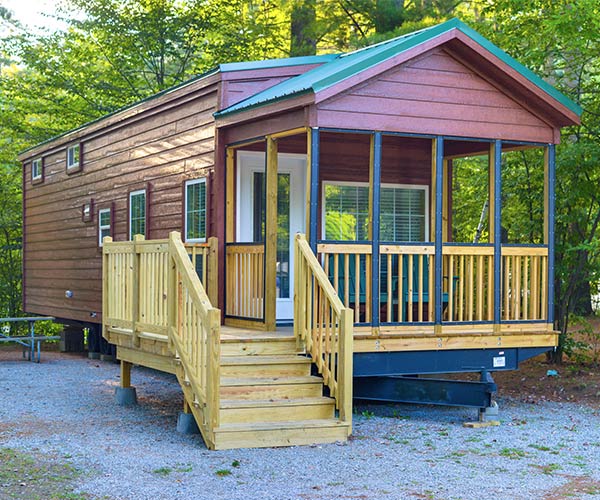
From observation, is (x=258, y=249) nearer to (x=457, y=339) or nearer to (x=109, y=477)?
(x=457, y=339)

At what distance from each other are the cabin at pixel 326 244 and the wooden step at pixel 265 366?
0.02 meters

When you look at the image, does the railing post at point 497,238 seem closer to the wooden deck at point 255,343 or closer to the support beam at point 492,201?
the support beam at point 492,201

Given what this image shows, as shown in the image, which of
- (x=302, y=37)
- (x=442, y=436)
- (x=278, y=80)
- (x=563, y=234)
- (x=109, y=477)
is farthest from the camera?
(x=302, y=37)

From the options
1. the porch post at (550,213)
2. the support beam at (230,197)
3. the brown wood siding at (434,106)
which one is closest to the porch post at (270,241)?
the support beam at (230,197)

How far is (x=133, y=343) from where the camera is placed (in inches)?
363

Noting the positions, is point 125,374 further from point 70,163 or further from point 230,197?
point 70,163

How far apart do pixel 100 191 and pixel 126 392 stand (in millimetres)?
5374

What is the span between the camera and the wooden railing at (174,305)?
23.5ft

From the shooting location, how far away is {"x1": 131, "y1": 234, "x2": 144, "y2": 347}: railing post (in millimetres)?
9008

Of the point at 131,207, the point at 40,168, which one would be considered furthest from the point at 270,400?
the point at 40,168

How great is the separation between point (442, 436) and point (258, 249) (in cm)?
286

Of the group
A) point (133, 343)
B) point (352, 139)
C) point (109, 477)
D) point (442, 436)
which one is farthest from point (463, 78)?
point (109, 477)

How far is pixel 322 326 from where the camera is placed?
27.1ft

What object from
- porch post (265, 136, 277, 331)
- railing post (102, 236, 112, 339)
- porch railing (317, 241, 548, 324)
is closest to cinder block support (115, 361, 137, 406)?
railing post (102, 236, 112, 339)
